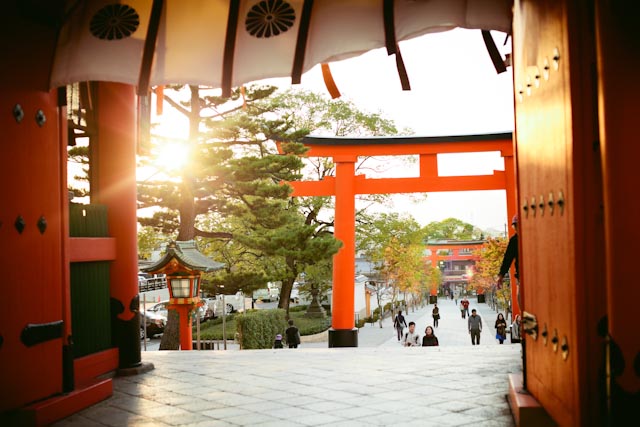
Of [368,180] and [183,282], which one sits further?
[368,180]

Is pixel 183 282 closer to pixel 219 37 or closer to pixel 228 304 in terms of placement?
pixel 219 37

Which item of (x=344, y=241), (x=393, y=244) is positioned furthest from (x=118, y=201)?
(x=393, y=244)

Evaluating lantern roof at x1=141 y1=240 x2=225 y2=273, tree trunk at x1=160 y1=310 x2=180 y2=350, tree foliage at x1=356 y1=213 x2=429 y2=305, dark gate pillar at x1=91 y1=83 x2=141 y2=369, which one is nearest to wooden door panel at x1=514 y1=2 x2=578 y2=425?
dark gate pillar at x1=91 y1=83 x2=141 y2=369

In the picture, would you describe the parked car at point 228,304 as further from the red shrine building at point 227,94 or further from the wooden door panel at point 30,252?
the wooden door panel at point 30,252

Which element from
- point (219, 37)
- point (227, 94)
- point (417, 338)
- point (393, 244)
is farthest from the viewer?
point (393, 244)

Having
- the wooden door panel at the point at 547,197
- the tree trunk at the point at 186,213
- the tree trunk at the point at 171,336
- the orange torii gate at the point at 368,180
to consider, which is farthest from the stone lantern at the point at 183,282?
the wooden door panel at the point at 547,197

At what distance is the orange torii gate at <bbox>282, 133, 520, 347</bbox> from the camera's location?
1555cm

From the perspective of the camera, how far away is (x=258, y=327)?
17516 mm

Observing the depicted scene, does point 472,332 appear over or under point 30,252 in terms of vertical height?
under

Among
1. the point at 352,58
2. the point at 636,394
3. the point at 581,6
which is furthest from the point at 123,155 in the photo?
the point at 636,394

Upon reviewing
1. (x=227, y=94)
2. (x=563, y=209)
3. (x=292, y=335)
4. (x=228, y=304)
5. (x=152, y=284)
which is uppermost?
(x=227, y=94)

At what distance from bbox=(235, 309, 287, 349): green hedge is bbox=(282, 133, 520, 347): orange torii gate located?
2550 millimetres

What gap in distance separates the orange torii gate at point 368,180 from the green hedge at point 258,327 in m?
2.55

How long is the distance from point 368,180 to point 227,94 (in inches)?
471
